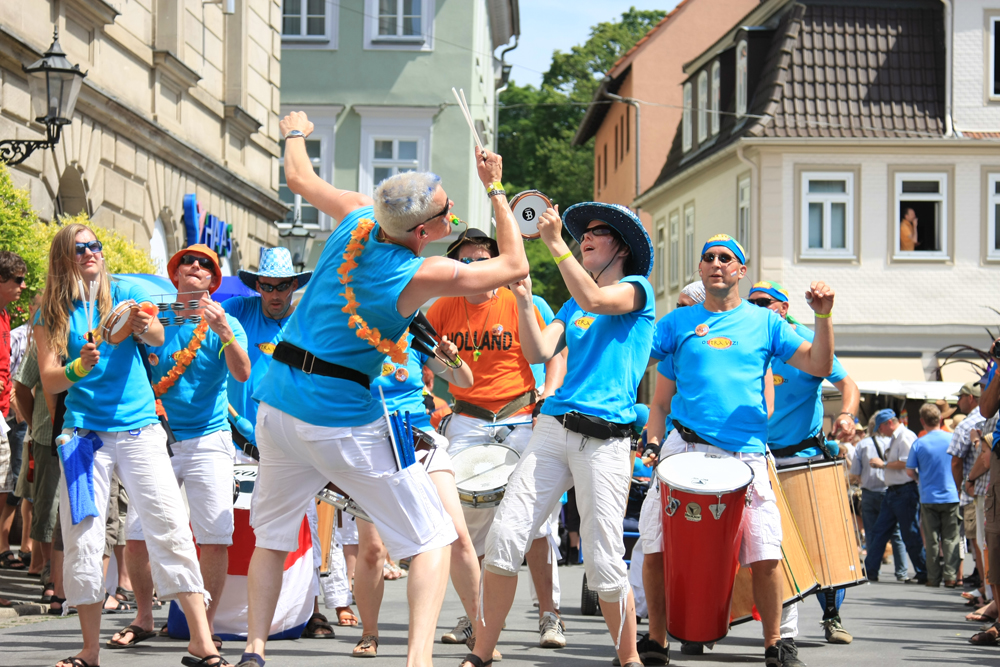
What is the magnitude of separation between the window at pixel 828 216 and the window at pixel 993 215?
2.93 meters

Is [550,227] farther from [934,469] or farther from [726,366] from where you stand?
[934,469]

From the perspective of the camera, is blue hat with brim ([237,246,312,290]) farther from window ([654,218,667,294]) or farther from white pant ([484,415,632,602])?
window ([654,218,667,294])

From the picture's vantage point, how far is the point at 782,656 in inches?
270

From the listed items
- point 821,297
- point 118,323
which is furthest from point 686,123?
point 118,323

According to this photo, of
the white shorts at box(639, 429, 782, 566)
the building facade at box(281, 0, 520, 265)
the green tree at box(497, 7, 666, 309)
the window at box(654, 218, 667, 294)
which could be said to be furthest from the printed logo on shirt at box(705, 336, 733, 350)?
the green tree at box(497, 7, 666, 309)

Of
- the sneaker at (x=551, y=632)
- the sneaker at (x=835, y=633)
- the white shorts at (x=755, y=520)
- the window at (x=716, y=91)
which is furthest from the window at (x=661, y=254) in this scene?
the white shorts at (x=755, y=520)

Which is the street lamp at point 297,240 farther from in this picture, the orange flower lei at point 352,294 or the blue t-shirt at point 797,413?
the orange flower lei at point 352,294

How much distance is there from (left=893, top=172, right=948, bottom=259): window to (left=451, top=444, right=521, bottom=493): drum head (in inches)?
947

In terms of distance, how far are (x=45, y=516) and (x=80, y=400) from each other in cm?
347

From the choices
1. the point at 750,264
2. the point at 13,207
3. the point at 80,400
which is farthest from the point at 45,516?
the point at 750,264

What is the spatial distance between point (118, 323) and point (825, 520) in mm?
4260

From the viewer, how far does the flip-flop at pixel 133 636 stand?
7188 mm

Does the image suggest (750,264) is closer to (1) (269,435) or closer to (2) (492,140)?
(2) (492,140)

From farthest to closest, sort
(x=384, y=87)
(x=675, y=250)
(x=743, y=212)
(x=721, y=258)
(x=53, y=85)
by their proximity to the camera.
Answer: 1. (x=675, y=250)
2. (x=384, y=87)
3. (x=743, y=212)
4. (x=53, y=85)
5. (x=721, y=258)
